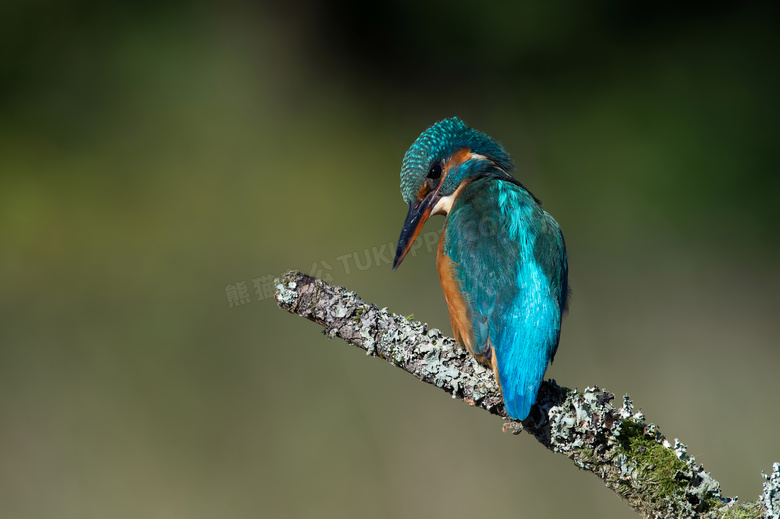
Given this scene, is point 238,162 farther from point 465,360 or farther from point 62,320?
point 465,360

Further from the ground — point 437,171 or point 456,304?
point 437,171

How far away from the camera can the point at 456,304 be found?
1628mm

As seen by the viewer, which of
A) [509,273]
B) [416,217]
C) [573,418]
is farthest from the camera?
[416,217]

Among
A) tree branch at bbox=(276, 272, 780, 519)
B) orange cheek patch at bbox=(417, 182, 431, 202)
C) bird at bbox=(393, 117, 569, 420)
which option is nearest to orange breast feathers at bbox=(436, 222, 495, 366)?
bird at bbox=(393, 117, 569, 420)

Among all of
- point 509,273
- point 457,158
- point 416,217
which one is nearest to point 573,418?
point 509,273

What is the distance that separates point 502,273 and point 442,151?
583 millimetres

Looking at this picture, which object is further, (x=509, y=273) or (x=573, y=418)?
(x=509, y=273)

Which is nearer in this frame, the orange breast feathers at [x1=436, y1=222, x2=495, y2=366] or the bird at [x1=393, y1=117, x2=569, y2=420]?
the bird at [x1=393, y1=117, x2=569, y2=420]

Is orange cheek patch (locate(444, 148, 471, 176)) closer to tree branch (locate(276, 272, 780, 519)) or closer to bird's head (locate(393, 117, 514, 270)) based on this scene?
bird's head (locate(393, 117, 514, 270))

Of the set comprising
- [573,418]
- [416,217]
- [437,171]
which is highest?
[437,171]

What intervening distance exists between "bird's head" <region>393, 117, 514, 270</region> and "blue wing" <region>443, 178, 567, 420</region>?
0.17m

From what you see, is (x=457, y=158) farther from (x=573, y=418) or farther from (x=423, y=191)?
(x=573, y=418)

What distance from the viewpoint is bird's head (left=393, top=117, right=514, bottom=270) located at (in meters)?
1.95

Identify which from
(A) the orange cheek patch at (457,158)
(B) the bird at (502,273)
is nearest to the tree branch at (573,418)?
(B) the bird at (502,273)
